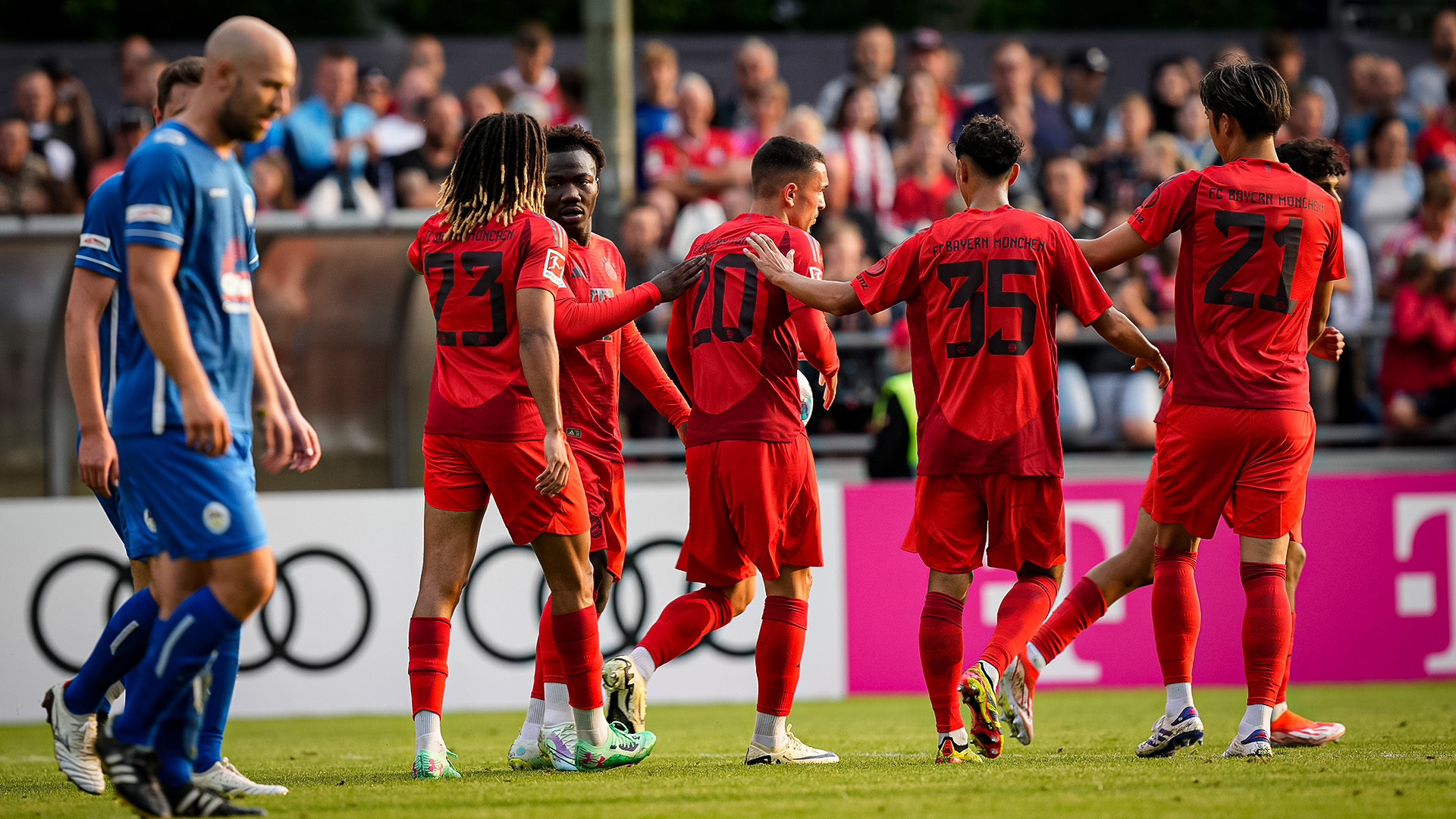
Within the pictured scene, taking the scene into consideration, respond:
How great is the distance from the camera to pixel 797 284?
5465 mm

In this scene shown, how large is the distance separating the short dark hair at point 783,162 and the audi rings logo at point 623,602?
12.9 feet

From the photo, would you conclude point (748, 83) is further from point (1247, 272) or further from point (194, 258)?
point (194, 258)

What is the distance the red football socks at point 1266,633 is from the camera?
215 inches

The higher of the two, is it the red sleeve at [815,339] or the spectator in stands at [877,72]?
the spectator in stands at [877,72]

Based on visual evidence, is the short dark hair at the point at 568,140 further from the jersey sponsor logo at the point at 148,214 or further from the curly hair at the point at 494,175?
the jersey sponsor logo at the point at 148,214

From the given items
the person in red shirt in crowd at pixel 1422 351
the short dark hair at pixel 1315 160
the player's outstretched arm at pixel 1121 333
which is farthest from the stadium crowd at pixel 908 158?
the player's outstretched arm at pixel 1121 333

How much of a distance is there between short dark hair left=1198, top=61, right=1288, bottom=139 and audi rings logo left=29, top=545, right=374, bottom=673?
598 centimetres

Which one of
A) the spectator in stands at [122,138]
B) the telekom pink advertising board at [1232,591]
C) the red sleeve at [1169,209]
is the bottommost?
the telekom pink advertising board at [1232,591]

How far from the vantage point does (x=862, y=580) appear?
9.47 m

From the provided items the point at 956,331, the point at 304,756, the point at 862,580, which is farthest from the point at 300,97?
the point at 956,331

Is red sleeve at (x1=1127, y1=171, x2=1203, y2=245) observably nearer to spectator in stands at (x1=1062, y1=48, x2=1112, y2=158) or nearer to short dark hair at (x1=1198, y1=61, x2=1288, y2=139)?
short dark hair at (x1=1198, y1=61, x2=1288, y2=139)

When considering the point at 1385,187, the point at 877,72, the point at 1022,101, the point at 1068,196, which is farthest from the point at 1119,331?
the point at 877,72

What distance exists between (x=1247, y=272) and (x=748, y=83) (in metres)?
8.28

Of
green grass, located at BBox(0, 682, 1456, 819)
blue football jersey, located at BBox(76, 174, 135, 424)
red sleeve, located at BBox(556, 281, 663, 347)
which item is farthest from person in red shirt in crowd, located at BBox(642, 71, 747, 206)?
blue football jersey, located at BBox(76, 174, 135, 424)
